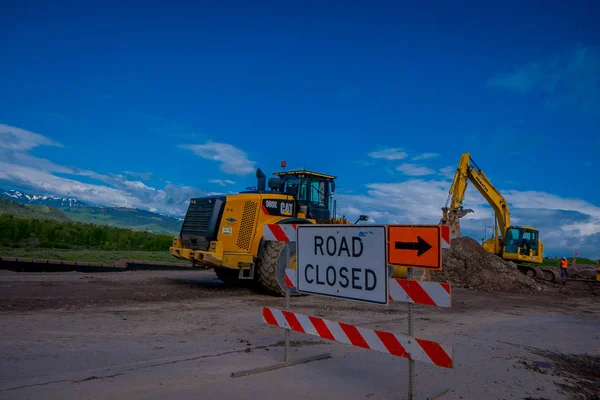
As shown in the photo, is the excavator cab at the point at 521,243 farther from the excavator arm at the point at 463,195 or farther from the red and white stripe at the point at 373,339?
the red and white stripe at the point at 373,339

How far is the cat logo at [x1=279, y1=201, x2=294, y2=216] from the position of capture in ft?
44.3

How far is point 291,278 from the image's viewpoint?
20.4 feet

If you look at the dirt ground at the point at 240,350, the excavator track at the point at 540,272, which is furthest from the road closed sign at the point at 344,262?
the excavator track at the point at 540,272

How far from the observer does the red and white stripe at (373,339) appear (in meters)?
4.55

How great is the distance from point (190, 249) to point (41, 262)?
8316 mm

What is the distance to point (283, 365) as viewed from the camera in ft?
20.5

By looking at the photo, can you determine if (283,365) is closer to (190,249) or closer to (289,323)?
(289,323)

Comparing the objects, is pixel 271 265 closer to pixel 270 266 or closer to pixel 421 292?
pixel 270 266

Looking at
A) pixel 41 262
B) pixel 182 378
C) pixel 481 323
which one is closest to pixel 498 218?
pixel 481 323

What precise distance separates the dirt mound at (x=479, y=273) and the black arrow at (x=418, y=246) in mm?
15566

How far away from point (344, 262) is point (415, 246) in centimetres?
97

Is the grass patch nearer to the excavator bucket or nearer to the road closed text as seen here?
the excavator bucket

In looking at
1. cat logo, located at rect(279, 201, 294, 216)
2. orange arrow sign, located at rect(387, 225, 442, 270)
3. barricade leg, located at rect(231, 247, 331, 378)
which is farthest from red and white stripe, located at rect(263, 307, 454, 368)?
cat logo, located at rect(279, 201, 294, 216)

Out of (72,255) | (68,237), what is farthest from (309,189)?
(68,237)
